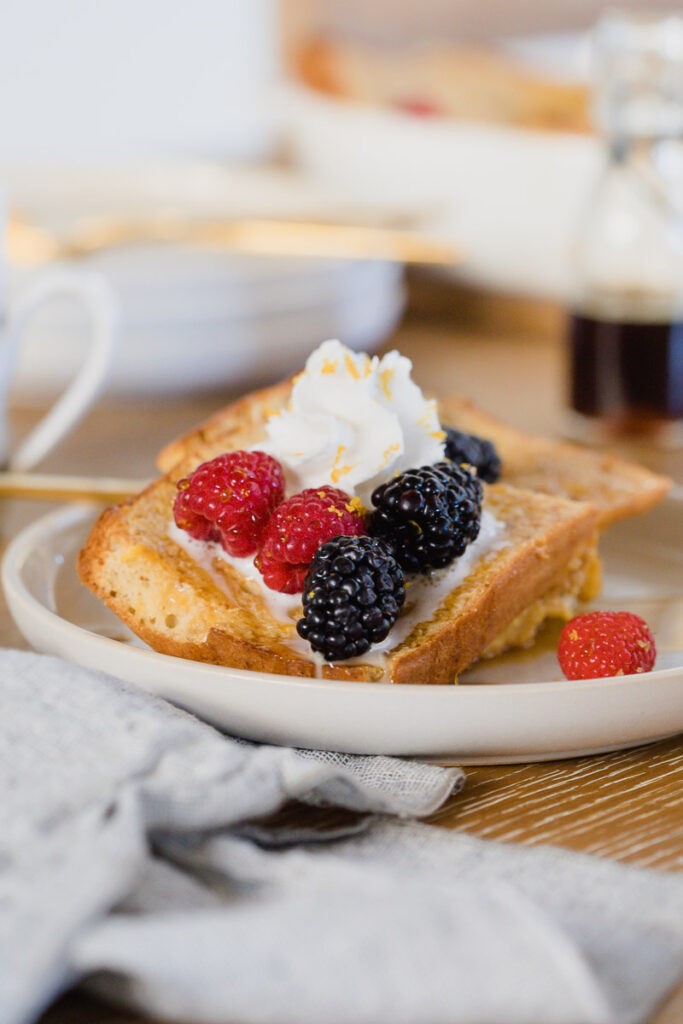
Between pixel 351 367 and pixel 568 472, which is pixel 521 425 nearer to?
pixel 568 472

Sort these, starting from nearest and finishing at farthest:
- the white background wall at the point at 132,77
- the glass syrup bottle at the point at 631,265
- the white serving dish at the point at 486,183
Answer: the glass syrup bottle at the point at 631,265 → the white serving dish at the point at 486,183 → the white background wall at the point at 132,77

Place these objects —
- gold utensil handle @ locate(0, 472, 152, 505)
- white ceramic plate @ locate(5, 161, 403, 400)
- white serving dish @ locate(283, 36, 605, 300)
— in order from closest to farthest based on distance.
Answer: gold utensil handle @ locate(0, 472, 152, 505) → white ceramic plate @ locate(5, 161, 403, 400) → white serving dish @ locate(283, 36, 605, 300)

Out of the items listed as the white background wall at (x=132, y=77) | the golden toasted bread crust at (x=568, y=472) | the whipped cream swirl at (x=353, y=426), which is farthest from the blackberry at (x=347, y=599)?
the white background wall at (x=132, y=77)

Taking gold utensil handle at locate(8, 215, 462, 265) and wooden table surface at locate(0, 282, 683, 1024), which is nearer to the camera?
wooden table surface at locate(0, 282, 683, 1024)

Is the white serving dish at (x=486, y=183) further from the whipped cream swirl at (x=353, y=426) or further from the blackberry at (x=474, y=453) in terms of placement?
the whipped cream swirl at (x=353, y=426)

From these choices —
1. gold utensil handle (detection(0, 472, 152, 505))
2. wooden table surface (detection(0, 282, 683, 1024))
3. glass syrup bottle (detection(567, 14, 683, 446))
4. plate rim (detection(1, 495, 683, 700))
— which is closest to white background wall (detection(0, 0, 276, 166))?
wooden table surface (detection(0, 282, 683, 1024))

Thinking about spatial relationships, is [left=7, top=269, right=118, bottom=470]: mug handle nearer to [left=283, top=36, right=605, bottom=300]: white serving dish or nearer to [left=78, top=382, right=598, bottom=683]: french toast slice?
[left=78, top=382, right=598, bottom=683]: french toast slice
